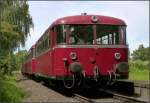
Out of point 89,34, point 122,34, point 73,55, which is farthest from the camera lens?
point 122,34

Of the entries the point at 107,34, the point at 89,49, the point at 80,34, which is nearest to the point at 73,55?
the point at 89,49

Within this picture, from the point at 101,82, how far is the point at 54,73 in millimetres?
1952

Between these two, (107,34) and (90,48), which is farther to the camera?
(107,34)

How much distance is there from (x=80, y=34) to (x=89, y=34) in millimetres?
338

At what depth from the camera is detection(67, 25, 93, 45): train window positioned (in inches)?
689

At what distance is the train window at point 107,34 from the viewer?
58.2 feet

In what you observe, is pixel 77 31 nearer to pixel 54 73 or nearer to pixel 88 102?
pixel 54 73

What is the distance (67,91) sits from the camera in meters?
19.9

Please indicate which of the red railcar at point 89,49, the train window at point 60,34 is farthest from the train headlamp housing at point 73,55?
the train window at point 60,34

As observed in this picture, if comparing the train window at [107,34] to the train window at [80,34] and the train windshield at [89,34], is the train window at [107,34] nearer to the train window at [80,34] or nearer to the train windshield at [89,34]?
the train windshield at [89,34]

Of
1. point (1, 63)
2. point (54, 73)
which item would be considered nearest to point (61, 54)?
point (54, 73)

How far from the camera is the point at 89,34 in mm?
17734

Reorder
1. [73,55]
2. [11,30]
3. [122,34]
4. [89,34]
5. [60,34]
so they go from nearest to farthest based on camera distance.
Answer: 1. [73,55]
2. [60,34]
3. [89,34]
4. [122,34]
5. [11,30]

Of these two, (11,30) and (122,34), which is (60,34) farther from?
(11,30)
